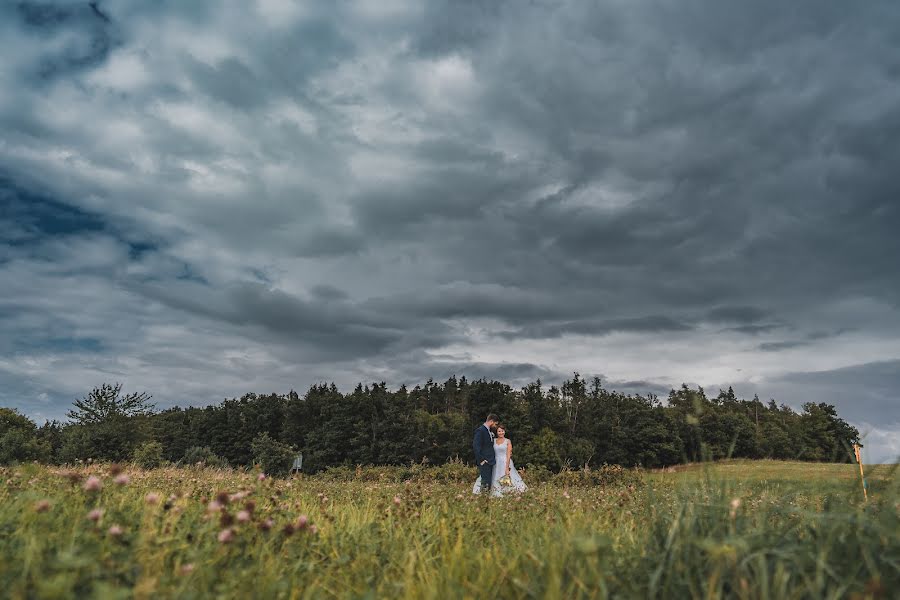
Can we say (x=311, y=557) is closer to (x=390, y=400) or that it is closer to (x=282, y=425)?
(x=390, y=400)

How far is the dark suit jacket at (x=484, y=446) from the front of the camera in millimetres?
14812

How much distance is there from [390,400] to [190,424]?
3718 centimetres

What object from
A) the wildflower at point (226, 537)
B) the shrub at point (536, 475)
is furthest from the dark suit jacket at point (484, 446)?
the wildflower at point (226, 537)

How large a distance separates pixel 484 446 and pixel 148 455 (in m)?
18.4

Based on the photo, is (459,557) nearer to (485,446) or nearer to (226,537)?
(226,537)

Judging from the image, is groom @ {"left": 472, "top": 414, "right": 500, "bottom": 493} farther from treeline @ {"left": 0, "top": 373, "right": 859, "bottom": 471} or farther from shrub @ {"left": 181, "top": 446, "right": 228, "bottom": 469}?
treeline @ {"left": 0, "top": 373, "right": 859, "bottom": 471}

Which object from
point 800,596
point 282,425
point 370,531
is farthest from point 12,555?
point 282,425

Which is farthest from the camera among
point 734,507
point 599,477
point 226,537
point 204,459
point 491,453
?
point 204,459

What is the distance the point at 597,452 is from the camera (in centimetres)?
6469

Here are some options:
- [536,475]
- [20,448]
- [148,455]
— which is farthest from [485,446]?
[20,448]

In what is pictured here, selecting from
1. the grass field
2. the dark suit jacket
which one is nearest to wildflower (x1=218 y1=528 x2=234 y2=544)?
the grass field

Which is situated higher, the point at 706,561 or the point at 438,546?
the point at 706,561

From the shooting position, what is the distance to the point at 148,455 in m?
25.6

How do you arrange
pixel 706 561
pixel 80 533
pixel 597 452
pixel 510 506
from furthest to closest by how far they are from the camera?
pixel 597 452 → pixel 510 506 → pixel 80 533 → pixel 706 561
